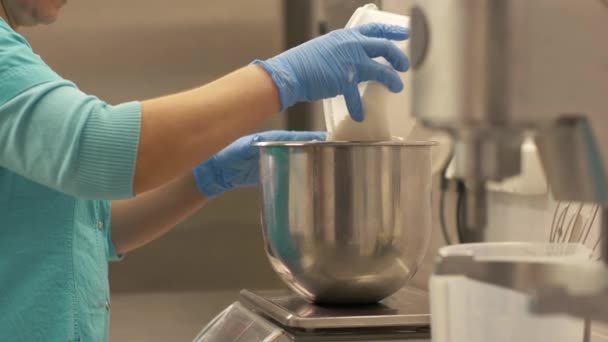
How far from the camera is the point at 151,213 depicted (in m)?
1.38

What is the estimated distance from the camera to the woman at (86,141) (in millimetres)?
897

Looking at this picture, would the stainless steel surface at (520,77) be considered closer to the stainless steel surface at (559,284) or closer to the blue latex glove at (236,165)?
the stainless steel surface at (559,284)

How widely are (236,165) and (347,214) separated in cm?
43

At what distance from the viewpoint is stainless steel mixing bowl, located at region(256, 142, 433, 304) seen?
0.88m

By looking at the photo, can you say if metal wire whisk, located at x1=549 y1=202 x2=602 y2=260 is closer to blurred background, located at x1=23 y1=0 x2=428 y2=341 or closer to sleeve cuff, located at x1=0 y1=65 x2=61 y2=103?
sleeve cuff, located at x1=0 y1=65 x2=61 y2=103

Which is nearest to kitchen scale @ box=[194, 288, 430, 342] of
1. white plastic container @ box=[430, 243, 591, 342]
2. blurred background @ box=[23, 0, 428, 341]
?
white plastic container @ box=[430, 243, 591, 342]

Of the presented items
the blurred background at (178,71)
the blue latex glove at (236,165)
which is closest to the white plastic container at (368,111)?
the blue latex glove at (236,165)

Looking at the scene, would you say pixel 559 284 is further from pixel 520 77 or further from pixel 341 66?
pixel 341 66

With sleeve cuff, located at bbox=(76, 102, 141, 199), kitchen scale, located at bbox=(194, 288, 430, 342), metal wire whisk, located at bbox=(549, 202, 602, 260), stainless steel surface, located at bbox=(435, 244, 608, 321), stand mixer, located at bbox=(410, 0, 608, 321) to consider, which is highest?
stand mixer, located at bbox=(410, 0, 608, 321)

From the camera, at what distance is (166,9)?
200cm

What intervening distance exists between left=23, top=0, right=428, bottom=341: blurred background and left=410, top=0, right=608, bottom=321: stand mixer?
1470 mm

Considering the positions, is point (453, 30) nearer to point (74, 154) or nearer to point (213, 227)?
point (74, 154)

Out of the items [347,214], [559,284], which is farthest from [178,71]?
[559,284]

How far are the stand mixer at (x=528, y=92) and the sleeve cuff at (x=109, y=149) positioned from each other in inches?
19.2
